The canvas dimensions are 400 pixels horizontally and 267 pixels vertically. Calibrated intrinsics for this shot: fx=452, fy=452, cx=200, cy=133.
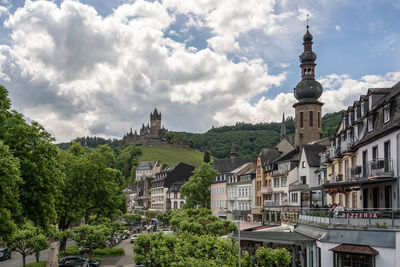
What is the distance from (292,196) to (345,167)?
2474 cm

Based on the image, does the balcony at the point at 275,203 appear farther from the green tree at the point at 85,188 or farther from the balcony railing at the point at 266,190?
the green tree at the point at 85,188

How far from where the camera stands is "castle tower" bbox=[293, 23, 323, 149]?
76.4 m

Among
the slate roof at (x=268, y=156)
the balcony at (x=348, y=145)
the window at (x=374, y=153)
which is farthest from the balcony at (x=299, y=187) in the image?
the window at (x=374, y=153)

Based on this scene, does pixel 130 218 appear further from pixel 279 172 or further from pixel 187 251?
pixel 187 251

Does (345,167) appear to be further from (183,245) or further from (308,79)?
(308,79)

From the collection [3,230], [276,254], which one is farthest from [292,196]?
[3,230]

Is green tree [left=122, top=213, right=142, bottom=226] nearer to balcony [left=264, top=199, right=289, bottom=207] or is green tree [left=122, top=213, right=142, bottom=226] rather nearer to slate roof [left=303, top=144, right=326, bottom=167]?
balcony [left=264, top=199, right=289, bottom=207]

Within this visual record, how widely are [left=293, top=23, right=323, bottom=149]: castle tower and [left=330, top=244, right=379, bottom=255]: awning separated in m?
52.5

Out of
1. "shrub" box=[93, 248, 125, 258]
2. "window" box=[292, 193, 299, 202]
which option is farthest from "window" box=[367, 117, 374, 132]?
"shrub" box=[93, 248, 125, 258]

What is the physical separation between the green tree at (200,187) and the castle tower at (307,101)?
2150cm

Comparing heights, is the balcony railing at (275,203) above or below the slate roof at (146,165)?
below

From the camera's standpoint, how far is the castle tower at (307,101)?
251 ft

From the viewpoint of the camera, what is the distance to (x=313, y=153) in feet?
192

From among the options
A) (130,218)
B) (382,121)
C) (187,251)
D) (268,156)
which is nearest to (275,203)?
(268,156)
